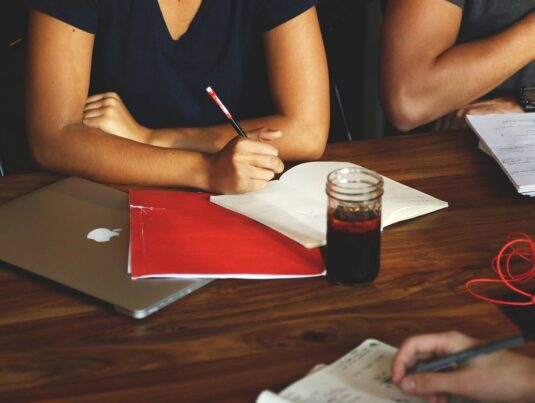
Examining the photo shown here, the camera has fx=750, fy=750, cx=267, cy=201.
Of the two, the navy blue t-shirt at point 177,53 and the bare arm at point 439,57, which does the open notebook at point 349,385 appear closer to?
the navy blue t-shirt at point 177,53

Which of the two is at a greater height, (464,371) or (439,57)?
(439,57)

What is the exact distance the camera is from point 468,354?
81 cm

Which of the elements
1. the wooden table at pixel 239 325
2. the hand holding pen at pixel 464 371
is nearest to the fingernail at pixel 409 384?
the hand holding pen at pixel 464 371

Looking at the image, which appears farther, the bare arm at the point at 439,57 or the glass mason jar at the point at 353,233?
the bare arm at the point at 439,57

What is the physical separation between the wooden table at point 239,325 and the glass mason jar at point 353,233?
25mm

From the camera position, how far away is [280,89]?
1.64 meters

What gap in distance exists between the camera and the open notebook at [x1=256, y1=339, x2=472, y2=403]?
82cm

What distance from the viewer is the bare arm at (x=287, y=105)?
62.8 inches

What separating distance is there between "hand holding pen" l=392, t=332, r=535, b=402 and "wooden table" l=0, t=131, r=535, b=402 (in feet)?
0.34

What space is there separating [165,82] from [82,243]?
Answer: 2.22ft

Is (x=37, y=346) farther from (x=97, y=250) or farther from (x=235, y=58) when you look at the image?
(x=235, y=58)

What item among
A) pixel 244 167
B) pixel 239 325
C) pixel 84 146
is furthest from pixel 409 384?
pixel 84 146

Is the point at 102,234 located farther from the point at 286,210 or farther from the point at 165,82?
the point at 165,82

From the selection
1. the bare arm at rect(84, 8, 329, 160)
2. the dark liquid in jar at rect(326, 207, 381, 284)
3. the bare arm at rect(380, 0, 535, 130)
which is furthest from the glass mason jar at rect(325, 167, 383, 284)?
the bare arm at rect(380, 0, 535, 130)
